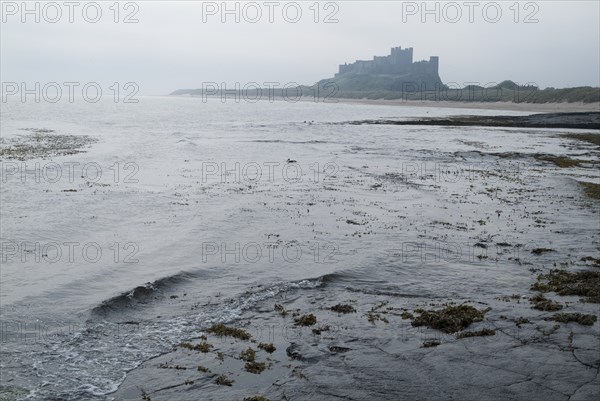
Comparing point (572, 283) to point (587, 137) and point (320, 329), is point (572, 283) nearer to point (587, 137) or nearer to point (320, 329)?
point (320, 329)

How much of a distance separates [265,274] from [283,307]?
2259mm

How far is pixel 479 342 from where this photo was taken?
340 inches

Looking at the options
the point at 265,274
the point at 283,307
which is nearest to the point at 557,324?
the point at 283,307

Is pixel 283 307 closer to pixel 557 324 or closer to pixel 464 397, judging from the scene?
pixel 464 397

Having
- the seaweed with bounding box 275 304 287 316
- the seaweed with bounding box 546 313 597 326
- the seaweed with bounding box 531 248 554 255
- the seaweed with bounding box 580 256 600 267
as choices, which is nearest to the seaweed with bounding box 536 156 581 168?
the seaweed with bounding box 531 248 554 255

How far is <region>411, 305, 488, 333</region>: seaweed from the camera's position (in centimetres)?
927

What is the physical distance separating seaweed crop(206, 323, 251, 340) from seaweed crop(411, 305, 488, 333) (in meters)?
3.08

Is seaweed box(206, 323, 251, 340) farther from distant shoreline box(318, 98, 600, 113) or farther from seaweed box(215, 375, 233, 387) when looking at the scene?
distant shoreline box(318, 98, 600, 113)

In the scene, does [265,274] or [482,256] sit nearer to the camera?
[265,274]

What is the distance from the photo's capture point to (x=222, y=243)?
51.0 feet

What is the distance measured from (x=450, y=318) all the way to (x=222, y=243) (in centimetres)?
798

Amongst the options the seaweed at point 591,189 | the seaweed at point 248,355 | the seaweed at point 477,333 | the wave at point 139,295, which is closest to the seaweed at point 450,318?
the seaweed at point 477,333

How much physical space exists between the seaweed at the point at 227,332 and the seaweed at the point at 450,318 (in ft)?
10.1

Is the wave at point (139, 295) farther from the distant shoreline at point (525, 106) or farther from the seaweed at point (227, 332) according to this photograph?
the distant shoreline at point (525, 106)
